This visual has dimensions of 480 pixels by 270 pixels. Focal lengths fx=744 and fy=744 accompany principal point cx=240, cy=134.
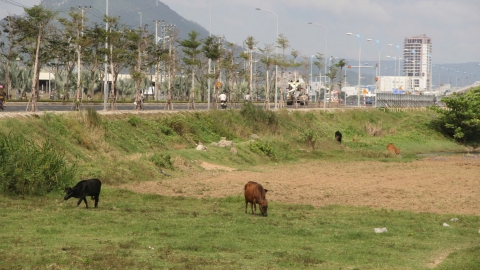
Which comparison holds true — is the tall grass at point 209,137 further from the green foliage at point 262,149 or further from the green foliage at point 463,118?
the green foliage at point 463,118

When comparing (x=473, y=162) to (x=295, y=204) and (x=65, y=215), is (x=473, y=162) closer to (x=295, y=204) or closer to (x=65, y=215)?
(x=295, y=204)

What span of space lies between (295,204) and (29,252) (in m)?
11.7

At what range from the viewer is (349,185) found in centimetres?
3003

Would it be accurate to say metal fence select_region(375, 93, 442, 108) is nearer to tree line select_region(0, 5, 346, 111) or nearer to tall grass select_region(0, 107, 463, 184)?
tree line select_region(0, 5, 346, 111)

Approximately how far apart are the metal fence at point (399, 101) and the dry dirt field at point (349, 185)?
51.8m

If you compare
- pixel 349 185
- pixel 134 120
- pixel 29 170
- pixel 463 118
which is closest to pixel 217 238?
pixel 29 170

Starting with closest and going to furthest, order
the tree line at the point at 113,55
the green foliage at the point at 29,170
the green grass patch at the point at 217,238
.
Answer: the green grass patch at the point at 217,238 < the green foliage at the point at 29,170 < the tree line at the point at 113,55

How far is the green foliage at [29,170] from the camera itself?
20766 mm

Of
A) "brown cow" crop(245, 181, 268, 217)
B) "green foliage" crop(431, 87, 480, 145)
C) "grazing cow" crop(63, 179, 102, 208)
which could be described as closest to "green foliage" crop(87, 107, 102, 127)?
"grazing cow" crop(63, 179, 102, 208)

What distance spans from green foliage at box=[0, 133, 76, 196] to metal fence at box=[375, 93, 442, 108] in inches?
2803

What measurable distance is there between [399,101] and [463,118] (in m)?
26.4

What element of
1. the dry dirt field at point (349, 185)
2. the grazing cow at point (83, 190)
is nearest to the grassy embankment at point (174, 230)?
the grazing cow at point (83, 190)

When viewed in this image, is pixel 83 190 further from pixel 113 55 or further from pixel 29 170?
pixel 113 55

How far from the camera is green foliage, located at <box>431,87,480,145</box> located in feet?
218
